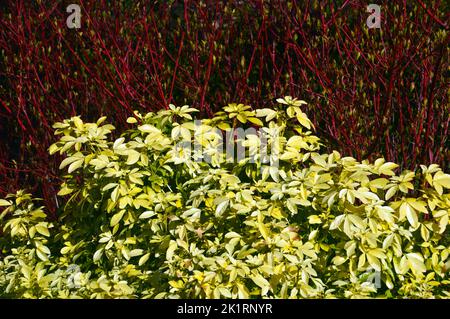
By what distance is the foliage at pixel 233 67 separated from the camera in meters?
4.45

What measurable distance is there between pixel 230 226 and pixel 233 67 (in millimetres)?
1738

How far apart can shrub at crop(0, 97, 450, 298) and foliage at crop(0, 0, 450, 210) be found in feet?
3.18

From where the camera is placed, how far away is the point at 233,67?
482cm

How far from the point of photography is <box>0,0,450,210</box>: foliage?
4.45 meters

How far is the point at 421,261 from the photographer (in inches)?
126

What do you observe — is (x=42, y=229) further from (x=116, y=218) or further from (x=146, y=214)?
(x=146, y=214)

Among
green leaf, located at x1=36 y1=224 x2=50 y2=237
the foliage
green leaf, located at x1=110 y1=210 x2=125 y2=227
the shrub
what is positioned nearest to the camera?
the shrub

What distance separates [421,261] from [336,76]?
1669 millimetres

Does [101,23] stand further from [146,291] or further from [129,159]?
[146,291]

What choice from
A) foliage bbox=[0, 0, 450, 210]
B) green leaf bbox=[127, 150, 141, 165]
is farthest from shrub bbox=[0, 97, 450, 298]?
foliage bbox=[0, 0, 450, 210]

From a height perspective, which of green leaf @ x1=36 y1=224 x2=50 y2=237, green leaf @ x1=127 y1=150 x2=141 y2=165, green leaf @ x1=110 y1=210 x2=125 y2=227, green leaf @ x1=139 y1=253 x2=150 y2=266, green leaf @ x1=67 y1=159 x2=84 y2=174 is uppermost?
green leaf @ x1=127 y1=150 x2=141 y2=165

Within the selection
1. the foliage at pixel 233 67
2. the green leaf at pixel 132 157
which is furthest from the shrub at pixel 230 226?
the foliage at pixel 233 67

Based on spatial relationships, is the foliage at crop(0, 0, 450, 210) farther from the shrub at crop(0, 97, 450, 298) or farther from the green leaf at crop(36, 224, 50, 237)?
the green leaf at crop(36, 224, 50, 237)
